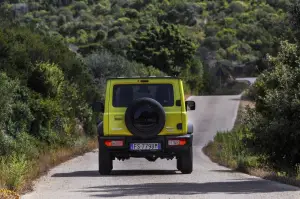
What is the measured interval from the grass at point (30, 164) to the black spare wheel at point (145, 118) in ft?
8.45

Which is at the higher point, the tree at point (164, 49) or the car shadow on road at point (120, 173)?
the tree at point (164, 49)

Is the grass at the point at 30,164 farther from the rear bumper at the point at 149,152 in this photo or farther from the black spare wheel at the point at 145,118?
the black spare wheel at the point at 145,118

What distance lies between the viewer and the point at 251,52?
102250 millimetres

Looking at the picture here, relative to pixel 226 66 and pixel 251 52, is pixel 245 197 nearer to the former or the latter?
pixel 226 66

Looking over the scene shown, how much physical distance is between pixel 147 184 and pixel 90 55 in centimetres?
3168

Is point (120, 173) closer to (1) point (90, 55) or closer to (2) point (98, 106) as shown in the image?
(2) point (98, 106)

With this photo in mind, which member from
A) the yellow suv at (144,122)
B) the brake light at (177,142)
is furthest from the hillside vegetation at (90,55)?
the brake light at (177,142)

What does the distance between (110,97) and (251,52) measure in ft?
273

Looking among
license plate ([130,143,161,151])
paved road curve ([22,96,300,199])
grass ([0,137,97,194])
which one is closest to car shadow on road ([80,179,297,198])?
paved road curve ([22,96,300,199])

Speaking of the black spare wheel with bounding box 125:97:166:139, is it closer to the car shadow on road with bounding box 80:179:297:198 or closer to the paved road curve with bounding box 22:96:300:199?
the paved road curve with bounding box 22:96:300:199

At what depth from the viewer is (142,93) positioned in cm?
2042

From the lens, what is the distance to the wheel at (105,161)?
2027 centimetres

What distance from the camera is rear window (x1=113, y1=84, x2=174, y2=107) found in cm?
2030

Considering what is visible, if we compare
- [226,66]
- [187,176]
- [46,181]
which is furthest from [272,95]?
[226,66]
